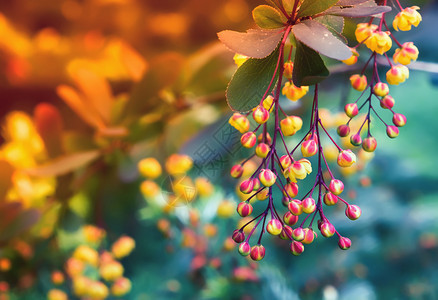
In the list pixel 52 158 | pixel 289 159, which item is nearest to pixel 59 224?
pixel 52 158

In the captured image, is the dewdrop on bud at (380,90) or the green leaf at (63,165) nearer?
the dewdrop on bud at (380,90)

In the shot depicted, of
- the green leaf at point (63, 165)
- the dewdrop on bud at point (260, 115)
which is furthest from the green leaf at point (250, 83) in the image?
the green leaf at point (63, 165)

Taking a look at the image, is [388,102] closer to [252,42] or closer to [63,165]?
[252,42]

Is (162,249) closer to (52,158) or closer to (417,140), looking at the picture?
(52,158)

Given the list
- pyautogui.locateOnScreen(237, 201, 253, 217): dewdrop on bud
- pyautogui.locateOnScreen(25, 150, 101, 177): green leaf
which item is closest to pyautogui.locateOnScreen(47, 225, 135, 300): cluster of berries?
pyautogui.locateOnScreen(25, 150, 101, 177): green leaf

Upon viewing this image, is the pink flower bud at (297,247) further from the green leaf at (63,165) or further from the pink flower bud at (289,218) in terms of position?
the green leaf at (63,165)
